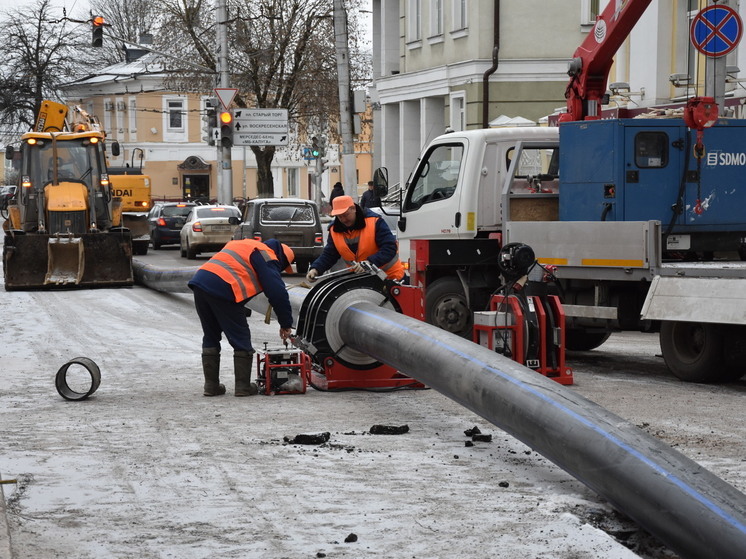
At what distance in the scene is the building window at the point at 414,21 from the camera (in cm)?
3600

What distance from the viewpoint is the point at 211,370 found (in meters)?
9.84

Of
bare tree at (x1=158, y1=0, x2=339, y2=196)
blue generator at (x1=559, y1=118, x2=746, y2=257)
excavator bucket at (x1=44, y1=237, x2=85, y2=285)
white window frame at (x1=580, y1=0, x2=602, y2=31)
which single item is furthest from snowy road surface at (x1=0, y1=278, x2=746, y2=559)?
bare tree at (x1=158, y1=0, x2=339, y2=196)

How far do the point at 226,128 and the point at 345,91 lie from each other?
320 inches

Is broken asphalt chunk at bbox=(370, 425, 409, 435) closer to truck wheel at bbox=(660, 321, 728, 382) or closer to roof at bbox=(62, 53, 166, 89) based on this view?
truck wheel at bbox=(660, 321, 728, 382)

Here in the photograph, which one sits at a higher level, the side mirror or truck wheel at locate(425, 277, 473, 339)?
the side mirror

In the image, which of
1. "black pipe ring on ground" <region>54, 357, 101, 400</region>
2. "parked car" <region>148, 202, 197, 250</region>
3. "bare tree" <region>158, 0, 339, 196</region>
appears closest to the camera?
"black pipe ring on ground" <region>54, 357, 101, 400</region>

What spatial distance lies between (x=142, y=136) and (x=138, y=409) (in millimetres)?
68762

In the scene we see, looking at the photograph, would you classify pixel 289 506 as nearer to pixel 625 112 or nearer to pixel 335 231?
pixel 335 231

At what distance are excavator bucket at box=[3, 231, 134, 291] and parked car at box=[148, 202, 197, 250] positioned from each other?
1362 cm

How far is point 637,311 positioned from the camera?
10969mm

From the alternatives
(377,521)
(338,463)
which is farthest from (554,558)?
(338,463)

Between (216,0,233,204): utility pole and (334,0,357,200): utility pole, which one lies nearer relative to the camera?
(334,0,357,200): utility pole

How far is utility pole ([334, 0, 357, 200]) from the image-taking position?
2377 cm

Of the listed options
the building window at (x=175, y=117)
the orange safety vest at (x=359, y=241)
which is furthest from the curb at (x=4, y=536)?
the building window at (x=175, y=117)
